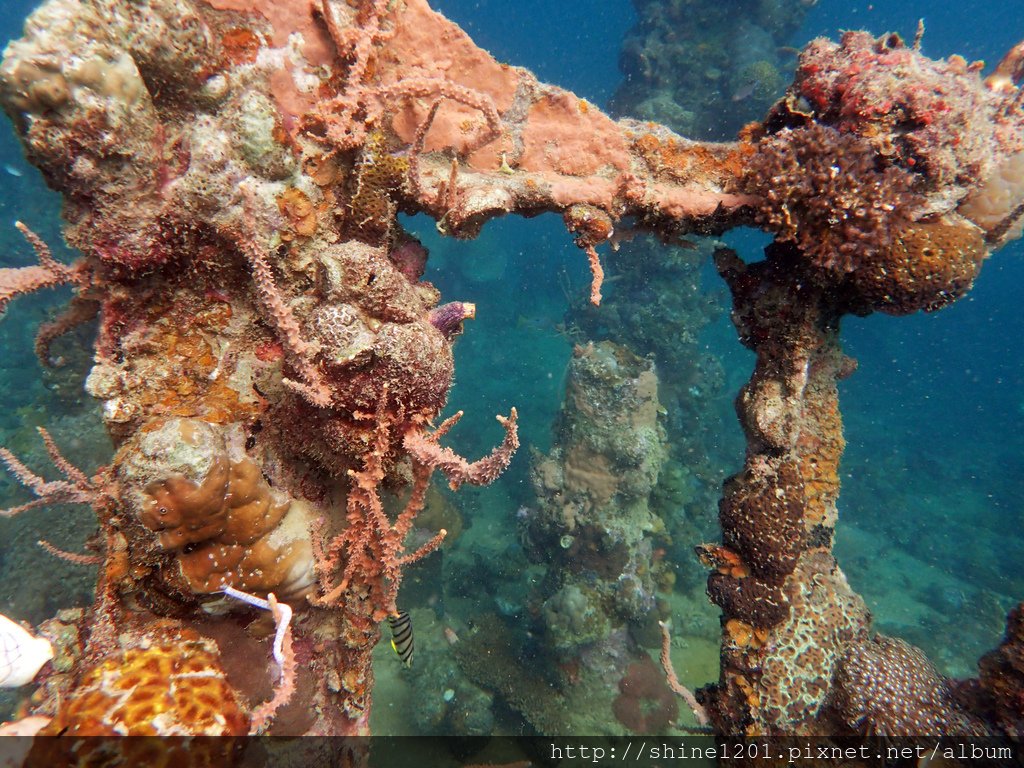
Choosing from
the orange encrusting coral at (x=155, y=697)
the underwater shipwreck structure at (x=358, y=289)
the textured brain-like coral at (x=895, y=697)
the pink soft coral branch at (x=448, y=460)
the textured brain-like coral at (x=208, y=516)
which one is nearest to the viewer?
the orange encrusting coral at (x=155, y=697)

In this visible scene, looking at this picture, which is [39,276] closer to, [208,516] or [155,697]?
[208,516]

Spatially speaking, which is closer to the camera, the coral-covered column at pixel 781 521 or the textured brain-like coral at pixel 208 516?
the textured brain-like coral at pixel 208 516

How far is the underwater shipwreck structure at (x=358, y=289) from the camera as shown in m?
2.51

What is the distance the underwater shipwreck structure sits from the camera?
8.24 feet

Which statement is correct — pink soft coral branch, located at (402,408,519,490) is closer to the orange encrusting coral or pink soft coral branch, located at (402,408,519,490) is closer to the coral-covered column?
the orange encrusting coral

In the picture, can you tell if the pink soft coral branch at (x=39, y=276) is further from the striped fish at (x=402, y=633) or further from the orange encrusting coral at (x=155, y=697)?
the striped fish at (x=402, y=633)

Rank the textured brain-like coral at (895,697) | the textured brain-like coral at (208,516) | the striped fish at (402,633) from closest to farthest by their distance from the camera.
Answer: the textured brain-like coral at (208,516)
the textured brain-like coral at (895,697)
the striped fish at (402,633)

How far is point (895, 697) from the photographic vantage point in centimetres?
396

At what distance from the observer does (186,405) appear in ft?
9.70

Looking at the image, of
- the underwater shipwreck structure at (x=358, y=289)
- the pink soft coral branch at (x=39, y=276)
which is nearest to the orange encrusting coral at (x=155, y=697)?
the underwater shipwreck structure at (x=358, y=289)

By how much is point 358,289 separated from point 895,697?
5.20m

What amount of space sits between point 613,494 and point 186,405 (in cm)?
757

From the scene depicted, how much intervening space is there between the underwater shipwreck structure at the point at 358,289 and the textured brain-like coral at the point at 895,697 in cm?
2


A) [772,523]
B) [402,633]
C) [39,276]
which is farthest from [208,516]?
[772,523]
